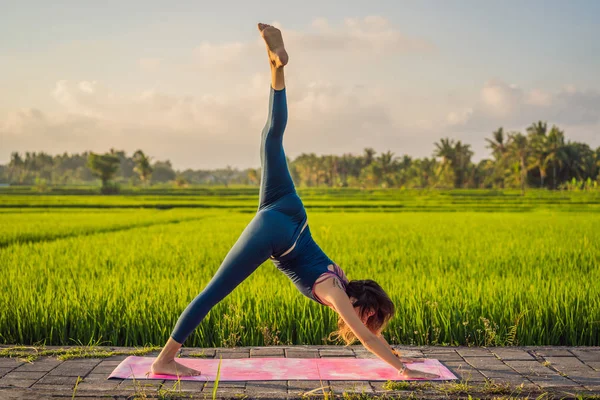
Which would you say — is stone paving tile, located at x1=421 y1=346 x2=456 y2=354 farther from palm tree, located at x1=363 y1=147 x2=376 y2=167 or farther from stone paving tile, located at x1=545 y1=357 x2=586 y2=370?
palm tree, located at x1=363 y1=147 x2=376 y2=167

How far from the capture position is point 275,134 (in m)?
3.17

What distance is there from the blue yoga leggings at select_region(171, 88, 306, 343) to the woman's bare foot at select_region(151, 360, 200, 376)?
15cm

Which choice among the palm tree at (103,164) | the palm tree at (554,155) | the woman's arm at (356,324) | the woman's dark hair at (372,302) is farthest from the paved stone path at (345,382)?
the palm tree at (103,164)

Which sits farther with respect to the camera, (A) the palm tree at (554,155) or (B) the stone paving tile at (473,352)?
(A) the palm tree at (554,155)

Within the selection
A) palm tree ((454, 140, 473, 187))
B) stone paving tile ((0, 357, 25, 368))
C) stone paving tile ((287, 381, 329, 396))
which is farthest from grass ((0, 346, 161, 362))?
palm tree ((454, 140, 473, 187))

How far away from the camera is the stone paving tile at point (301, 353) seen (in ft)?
12.1

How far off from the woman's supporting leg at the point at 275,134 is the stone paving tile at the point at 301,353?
39.0 inches

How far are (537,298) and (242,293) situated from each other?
2.43 m

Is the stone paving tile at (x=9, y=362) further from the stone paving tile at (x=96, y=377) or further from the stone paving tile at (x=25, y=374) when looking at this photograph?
the stone paving tile at (x=96, y=377)

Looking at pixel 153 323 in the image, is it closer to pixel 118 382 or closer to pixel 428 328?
pixel 118 382

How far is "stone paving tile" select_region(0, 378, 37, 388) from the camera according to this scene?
3119 mm

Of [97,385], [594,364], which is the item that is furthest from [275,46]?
[594,364]

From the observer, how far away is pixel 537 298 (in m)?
5.04

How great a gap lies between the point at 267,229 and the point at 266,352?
1.01m
